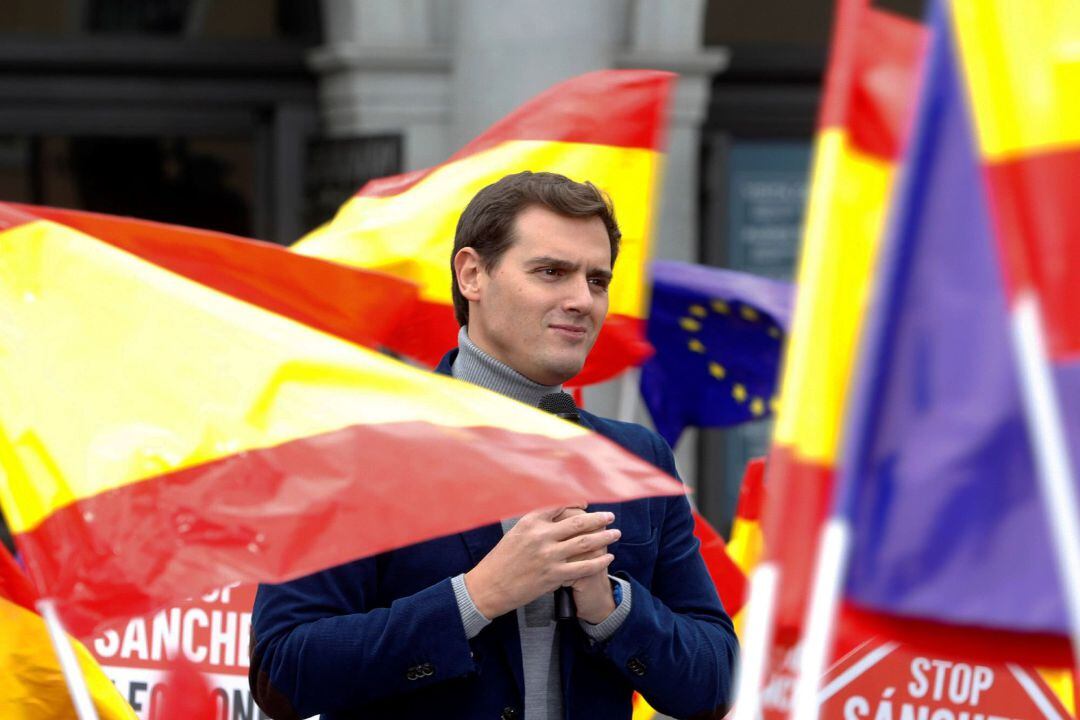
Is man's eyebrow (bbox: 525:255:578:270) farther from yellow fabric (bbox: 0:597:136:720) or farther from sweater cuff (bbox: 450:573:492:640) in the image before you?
yellow fabric (bbox: 0:597:136:720)

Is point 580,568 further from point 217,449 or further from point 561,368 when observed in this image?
point 217,449

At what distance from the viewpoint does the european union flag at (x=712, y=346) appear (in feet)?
16.6

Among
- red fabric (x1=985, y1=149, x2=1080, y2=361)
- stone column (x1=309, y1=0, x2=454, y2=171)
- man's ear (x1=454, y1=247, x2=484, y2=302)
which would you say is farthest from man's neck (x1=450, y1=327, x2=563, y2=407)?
stone column (x1=309, y1=0, x2=454, y2=171)

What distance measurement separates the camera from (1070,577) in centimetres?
178

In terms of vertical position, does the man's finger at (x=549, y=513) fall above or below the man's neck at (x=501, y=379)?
below

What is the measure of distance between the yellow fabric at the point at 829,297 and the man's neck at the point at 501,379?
3.15ft

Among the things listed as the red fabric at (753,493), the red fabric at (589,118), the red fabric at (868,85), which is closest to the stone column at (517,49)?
the red fabric at (589,118)

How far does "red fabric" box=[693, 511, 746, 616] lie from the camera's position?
3.95m

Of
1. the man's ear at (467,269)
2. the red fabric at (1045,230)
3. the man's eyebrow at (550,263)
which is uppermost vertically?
the red fabric at (1045,230)

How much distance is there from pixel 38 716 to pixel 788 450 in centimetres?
159

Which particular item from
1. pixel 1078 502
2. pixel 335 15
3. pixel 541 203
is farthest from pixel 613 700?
pixel 335 15

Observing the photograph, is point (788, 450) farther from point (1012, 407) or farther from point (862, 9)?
point (862, 9)

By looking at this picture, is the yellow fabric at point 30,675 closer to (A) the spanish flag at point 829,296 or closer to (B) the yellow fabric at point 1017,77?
(A) the spanish flag at point 829,296

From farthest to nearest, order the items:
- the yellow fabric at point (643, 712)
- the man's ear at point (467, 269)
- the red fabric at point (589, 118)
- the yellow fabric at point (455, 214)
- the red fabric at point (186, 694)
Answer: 1. the red fabric at point (589, 118)
2. the yellow fabric at point (455, 214)
3. the red fabric at point (186, 694)
4. the yellow fabric at point (643, 712)
5. the man's ear at point (467, 269)
